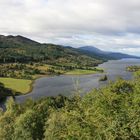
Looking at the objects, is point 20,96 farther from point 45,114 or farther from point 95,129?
point 95,129

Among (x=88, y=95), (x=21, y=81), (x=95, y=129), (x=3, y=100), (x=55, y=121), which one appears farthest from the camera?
(x=21, y=81)

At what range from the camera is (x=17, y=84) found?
576ft

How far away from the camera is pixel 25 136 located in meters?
52.8

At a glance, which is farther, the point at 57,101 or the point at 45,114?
the point at 57,101

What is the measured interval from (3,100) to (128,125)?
122 m

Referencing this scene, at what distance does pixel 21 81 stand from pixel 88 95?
511ft

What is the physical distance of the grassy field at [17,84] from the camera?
16030cm

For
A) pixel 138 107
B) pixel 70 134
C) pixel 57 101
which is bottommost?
pixel 57 101

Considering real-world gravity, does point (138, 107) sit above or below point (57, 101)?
above

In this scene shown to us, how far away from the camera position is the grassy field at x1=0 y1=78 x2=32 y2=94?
526 feet

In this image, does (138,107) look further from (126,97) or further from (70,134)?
(70,134)

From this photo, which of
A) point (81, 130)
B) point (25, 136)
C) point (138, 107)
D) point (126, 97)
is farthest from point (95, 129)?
point (25, 136)

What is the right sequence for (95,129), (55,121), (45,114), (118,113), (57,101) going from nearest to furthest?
(95,129)
(118,113)
(55,121)
(45,114)
(57,101)

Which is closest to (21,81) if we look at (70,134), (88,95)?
(88,95)
